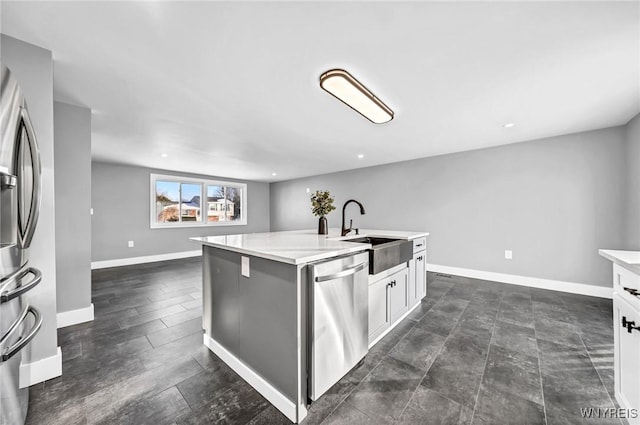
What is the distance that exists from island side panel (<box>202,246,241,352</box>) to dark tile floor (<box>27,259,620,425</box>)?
208mm

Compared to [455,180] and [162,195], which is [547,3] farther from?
[162,195]

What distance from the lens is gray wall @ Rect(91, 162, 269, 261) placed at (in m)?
4.96

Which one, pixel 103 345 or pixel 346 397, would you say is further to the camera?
pixel 103 345

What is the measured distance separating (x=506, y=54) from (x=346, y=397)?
99.4 inches

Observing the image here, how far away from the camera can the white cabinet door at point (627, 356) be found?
110 cm

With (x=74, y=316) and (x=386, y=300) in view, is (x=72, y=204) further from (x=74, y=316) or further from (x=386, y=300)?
(x=386, y=300)

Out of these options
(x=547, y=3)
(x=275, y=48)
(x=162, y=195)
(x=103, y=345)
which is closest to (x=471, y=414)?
(x=547, y=3)

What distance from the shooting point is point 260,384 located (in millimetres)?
1511

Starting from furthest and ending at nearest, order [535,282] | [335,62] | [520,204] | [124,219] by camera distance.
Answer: [124,219], [520,204], [535,282], [335,62]

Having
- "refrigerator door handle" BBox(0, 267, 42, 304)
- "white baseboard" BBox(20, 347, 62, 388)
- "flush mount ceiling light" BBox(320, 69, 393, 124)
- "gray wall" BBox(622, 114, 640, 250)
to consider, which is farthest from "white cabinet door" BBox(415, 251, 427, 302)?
"white baseboard" BBox(20, 347, 62, 388)

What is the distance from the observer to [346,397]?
1470 millimetres

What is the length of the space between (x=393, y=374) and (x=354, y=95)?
90.7 inches

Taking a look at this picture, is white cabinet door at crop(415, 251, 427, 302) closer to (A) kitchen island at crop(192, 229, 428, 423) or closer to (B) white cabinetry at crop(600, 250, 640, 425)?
(A) kitchen island at crop(192, 229, 428, 423)

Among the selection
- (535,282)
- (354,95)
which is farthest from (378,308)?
(535,282)
